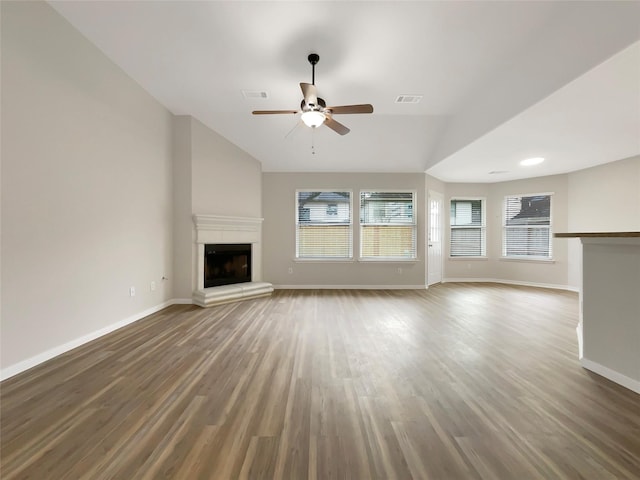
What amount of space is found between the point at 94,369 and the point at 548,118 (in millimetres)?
5447

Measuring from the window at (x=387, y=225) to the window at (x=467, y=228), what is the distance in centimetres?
165

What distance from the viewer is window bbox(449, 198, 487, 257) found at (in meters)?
7.07

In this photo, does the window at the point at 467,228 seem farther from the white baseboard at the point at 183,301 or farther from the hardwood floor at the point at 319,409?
the white baseboard at the point at 183,301

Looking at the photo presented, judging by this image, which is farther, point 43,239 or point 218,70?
point 218,70

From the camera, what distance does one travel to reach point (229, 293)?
→ 4.65 m

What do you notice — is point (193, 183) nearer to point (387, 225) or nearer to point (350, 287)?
point (350, 287)

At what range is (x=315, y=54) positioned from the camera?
293 cm

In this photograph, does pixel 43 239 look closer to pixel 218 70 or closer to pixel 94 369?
pixel 94 369

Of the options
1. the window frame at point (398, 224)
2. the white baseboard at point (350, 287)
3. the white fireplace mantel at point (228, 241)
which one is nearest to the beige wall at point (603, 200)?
the window frame at point (398, 224)

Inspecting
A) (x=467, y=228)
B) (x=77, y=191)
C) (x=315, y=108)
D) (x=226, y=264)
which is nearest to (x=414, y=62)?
(x=315, y=108)

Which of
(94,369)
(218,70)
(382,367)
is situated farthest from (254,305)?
(218,70)

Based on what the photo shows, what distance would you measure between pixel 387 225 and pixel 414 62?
3.63m

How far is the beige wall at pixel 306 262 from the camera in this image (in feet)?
20.2

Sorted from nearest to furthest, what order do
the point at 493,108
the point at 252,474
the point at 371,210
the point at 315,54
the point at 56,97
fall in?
the point at 252,474 → the point at 56,97 → the point at 315,54 → the point at 493,108 → the point at 371,210
